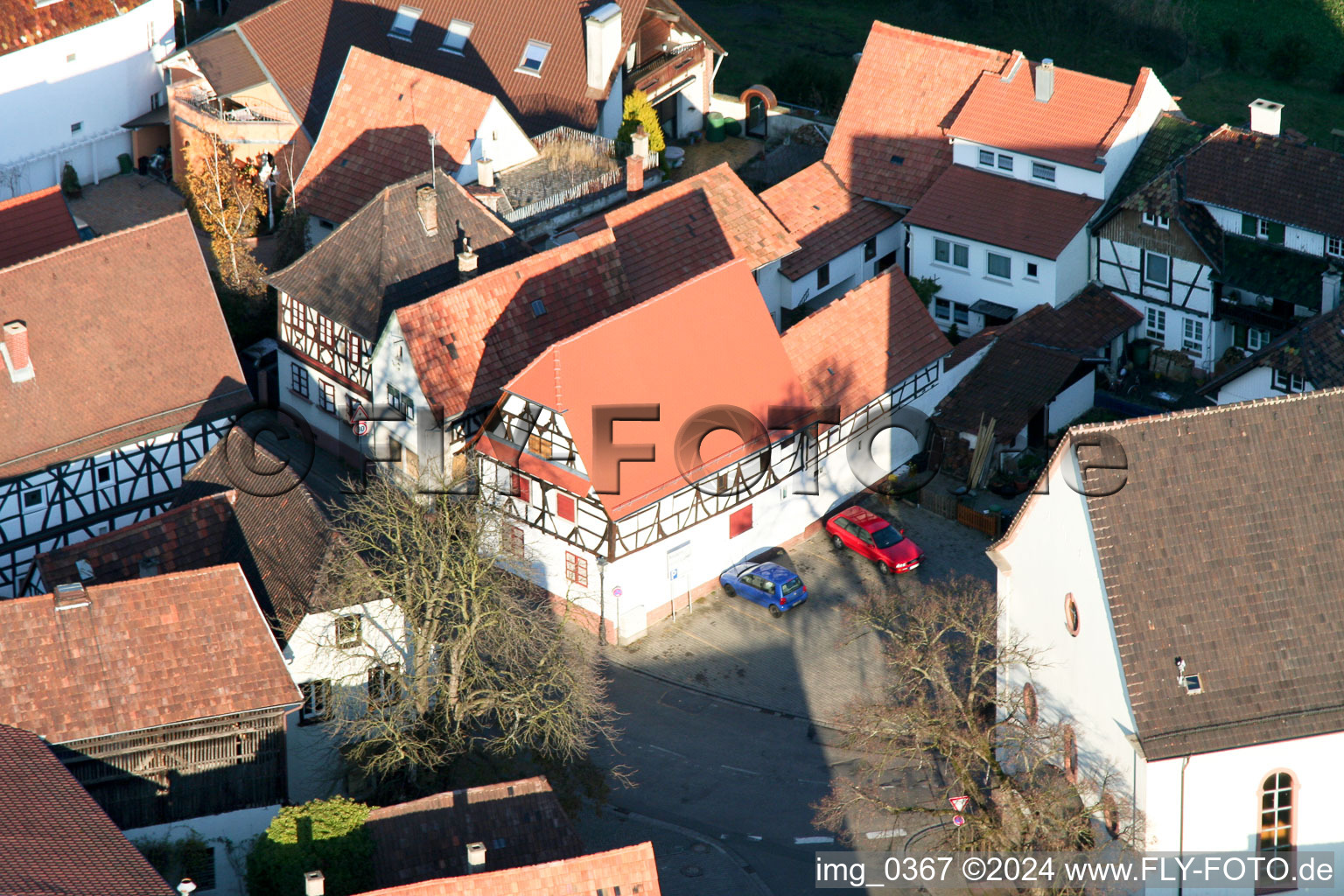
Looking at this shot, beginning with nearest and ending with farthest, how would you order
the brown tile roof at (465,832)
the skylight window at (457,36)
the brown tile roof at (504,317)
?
the brown tile roof at (465,832), the brown tile roof at (504,317), the skylight window at (457,36)

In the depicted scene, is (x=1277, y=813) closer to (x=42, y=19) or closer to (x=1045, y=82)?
(x=1045, y=82)

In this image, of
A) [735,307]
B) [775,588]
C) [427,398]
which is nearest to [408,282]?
[427,398]

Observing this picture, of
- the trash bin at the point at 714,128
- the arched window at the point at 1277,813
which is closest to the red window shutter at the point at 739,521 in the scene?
the arched window at the point at 1277,813

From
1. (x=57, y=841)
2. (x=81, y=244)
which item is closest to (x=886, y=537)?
(x=81, y=244)

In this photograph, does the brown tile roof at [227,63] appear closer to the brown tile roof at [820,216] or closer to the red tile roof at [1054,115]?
the brown tile roof at [820,216]

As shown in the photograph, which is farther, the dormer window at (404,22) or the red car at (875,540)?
the dormer window at (404,22)

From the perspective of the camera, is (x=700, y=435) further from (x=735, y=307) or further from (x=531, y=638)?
(x=531, y=638)
